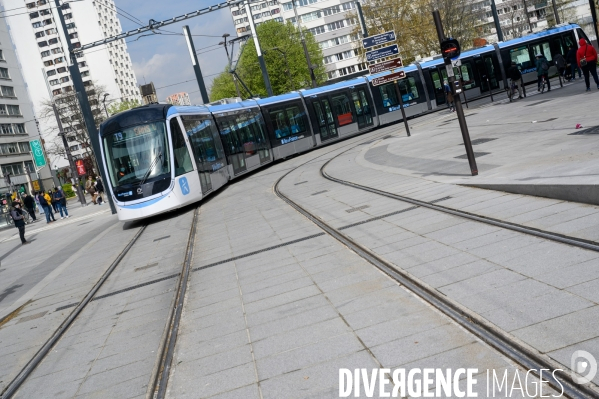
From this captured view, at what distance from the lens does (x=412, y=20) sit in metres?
63.8

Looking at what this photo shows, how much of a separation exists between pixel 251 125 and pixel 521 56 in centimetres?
1854

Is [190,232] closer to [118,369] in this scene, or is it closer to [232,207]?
[232,207]

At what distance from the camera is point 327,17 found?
112625 mm

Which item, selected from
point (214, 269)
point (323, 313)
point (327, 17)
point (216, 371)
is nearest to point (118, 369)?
point (216, 371)

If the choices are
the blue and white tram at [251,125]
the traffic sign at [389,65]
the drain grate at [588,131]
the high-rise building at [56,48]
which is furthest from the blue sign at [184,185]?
the high-rise building at [56,48]

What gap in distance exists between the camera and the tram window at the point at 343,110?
38.7 metres

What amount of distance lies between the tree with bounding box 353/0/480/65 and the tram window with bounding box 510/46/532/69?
2080cm

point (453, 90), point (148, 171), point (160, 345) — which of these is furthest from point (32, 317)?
point (148, 171)

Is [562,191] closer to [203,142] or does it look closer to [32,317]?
[32,317]

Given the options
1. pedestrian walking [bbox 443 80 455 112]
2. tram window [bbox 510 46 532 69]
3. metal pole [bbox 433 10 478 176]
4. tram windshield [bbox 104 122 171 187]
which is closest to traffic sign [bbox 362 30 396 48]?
tram windshield [bbox 104 122 171 187]

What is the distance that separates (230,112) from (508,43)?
19968 mm

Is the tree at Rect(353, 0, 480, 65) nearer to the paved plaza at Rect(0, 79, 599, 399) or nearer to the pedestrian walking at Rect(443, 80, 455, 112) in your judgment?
the pedestrian walking at Rect(443, 80, 455, 112)

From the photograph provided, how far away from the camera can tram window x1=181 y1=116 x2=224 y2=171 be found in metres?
21.8

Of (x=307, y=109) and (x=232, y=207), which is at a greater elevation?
(x=307, y=109)
